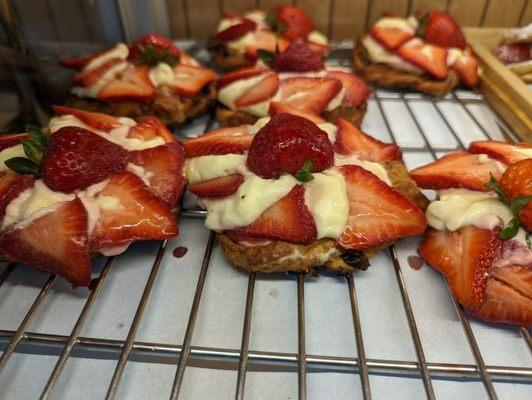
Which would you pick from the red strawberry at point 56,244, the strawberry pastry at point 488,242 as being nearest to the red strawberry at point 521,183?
the strawberry pastry at point 488,242

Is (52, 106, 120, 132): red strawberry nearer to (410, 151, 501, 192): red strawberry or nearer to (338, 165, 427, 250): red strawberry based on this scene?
(338, 165, 427, 250): red strawberry

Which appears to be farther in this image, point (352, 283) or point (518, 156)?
point (518, 156)

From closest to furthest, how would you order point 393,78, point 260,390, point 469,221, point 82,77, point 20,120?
1. point 260,390
2. point 469,221
3. point 20,120
4. point 82,77
5. point 393,78

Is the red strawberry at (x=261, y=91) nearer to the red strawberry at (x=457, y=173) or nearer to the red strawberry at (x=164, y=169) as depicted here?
the red strawberry at (x=164, y=169)

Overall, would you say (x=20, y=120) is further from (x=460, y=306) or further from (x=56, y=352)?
(x=460, y=306)

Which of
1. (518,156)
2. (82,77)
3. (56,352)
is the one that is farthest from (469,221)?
(82,77)

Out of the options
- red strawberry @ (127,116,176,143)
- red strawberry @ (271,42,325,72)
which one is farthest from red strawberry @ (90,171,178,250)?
red strawberry @ (271,42,325,72)

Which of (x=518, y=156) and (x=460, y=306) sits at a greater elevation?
(x=518, y=156)
